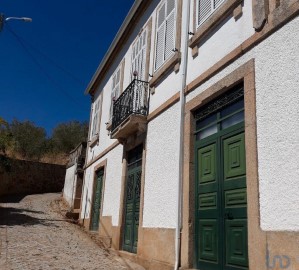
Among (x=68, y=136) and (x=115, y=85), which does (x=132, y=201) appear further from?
(x=68, y=136)

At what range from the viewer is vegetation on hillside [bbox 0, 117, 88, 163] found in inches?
1306

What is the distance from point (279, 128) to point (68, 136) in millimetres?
33614

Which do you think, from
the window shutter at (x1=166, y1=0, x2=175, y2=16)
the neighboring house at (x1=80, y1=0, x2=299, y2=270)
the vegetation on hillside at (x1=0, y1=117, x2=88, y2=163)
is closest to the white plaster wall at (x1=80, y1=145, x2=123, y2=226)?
the neighboring house at (x1=80, y1=0, x2=299, y2=270)

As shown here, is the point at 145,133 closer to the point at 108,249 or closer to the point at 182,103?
the point at 182,103

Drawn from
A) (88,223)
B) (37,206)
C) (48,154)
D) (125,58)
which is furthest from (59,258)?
(48,154)

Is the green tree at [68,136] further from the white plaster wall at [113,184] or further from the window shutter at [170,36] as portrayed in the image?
the window shutter at [170,36]

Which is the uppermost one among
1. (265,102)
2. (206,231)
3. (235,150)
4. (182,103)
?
(182,103)

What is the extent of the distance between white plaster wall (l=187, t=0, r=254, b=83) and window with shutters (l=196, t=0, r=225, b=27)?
0.48 meters

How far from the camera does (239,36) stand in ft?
18.4

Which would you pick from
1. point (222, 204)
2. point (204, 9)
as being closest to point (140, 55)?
point (204, 9)

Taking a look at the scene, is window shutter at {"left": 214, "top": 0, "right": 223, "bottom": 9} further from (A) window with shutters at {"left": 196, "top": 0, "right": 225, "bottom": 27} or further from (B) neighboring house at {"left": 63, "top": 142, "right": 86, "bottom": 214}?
(B) neighboring house at {"left": 63, "top": 142, "right": 86, "bottom": 214}

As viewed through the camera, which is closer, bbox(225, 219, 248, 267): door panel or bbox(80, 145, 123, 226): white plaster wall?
bbox(225, 219, 248, 267): door panel

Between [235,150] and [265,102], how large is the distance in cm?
96

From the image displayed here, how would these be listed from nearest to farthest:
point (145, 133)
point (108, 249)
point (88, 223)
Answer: point (145, 133), point (108, 249), point (88, 223)
